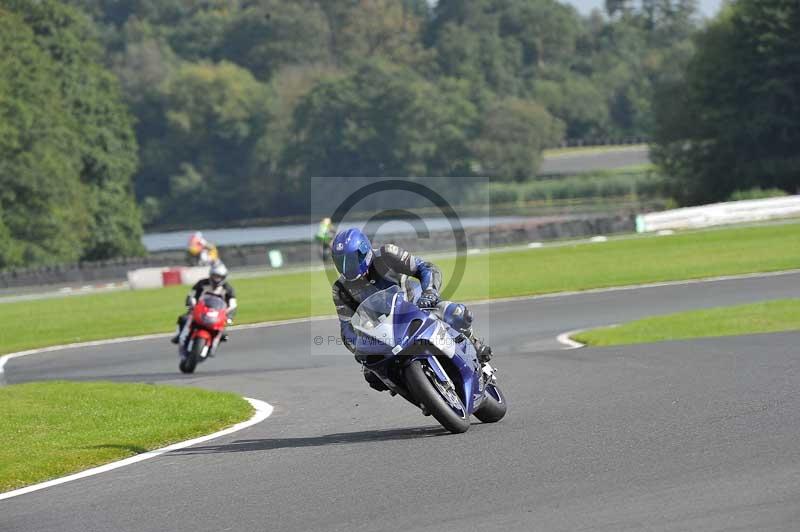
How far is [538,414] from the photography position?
10.1 metres

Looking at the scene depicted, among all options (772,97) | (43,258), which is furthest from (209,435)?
(772,97)

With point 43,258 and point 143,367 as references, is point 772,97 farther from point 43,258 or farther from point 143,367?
point 143,367

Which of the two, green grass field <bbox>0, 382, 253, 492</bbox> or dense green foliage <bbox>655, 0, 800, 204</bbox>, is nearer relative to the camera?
green grass field <bbox>0, 382, 253, 492</bbox>

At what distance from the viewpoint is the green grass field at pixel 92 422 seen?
370 inches

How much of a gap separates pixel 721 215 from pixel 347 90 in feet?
209

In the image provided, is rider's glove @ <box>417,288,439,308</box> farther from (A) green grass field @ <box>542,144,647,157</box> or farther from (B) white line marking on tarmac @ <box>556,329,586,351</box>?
(A) green grass field @ <box>542,144,647,157</box>

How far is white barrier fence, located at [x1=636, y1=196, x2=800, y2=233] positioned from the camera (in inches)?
1735

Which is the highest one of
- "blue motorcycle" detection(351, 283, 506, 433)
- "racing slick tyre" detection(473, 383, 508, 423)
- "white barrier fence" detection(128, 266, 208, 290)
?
"blue motorcycle" detection(351, 283, 506, 433)

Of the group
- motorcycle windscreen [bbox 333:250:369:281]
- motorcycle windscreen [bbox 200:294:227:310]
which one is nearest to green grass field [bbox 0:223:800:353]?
motorcycle windscreen [bbox 200:294:227:310]

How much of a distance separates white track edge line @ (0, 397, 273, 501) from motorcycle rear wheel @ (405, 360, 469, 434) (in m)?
1.96

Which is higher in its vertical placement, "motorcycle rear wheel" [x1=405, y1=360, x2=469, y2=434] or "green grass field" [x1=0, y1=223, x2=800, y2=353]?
"motorcycle rear wheel" [x1=405, y1=360, x2=469, y2=434]

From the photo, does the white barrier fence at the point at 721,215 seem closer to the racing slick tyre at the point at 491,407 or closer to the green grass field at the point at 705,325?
the green grass field at the point at 705,325

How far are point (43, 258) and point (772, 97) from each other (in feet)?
110

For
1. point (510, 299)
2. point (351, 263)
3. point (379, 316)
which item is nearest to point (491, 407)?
point (379, 316)
